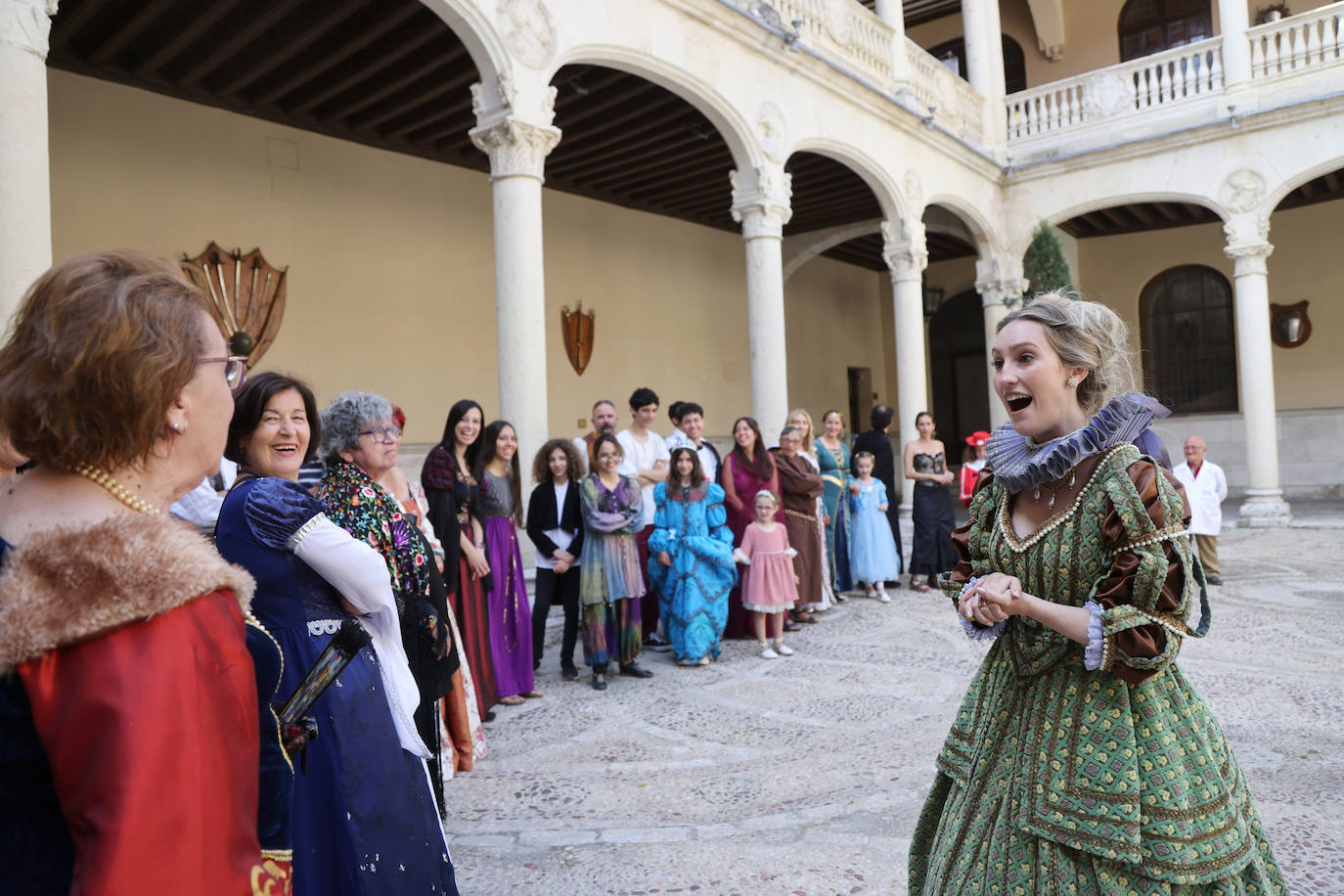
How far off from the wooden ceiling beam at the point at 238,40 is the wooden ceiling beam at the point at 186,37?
0.16 m

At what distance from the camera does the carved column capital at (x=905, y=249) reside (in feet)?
38.5

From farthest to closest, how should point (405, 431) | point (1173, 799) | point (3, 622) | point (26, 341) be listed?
1. point (405, 431)
2. point (1173, 799)
3. point (26, 341)
4. point (3, 622)

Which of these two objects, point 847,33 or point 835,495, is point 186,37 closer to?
point 835,495

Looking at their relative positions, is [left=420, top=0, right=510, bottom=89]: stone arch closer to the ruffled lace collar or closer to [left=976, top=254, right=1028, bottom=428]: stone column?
the ruffled lace collar

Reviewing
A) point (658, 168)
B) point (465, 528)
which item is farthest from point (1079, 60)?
point (465, 528)

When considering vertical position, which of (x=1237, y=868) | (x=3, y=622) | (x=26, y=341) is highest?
(x=26, y=341)

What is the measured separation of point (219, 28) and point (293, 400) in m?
6.70

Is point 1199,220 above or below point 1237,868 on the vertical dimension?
above

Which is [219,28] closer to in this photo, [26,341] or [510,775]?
[510,775]

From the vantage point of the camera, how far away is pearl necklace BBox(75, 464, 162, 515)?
109cm

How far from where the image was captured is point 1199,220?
50.9 ft

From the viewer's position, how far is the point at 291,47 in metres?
7.65

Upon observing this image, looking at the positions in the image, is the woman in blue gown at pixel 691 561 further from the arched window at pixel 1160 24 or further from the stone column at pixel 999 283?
the arched window at pixel 1160 24

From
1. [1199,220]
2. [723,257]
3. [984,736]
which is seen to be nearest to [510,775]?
[984,736]
